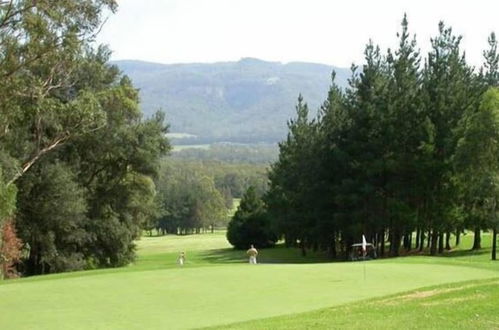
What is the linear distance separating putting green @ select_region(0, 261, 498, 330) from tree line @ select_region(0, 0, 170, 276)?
11.4m

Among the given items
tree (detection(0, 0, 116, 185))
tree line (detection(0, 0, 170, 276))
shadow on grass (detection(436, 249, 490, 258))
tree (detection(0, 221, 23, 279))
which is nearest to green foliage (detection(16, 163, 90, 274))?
tree line (detection(0, 0, 170, 276))

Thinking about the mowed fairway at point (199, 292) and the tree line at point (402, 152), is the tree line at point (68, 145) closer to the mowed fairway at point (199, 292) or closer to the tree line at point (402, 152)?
the mowed fairway at point (199, 292)

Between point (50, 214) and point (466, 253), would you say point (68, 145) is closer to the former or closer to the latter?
point (50, 214)

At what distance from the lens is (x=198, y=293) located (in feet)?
65.9

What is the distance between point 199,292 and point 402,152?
37.4 metres

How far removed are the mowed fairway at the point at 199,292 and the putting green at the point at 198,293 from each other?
0.02 meters

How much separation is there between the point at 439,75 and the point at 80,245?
3128cm

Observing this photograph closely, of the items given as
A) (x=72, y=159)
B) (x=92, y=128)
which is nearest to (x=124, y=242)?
(x=72, y=159)

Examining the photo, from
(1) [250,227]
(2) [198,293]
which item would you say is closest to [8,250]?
(2) [198,293]

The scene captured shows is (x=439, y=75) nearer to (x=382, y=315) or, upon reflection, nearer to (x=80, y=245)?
(x=80, y=245)

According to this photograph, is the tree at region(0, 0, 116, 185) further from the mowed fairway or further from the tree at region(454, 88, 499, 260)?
the tree at region(454, 88, 499, 260)

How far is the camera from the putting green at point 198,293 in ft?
52.7

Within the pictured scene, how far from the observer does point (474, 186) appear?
44.5 meters

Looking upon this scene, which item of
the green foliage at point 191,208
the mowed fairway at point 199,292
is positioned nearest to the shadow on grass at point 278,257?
the mowed fairway at point 199,292
